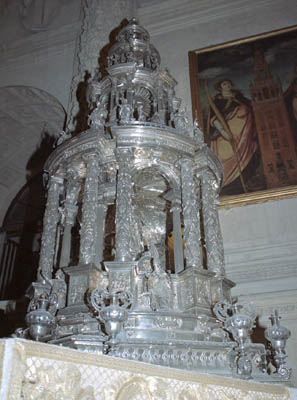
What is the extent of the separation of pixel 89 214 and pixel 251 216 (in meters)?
3.24

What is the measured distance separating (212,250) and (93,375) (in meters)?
3.27

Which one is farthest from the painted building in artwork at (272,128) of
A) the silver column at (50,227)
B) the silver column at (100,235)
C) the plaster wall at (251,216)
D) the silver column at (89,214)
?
the silver column at (50,227)

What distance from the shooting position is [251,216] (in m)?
7.24

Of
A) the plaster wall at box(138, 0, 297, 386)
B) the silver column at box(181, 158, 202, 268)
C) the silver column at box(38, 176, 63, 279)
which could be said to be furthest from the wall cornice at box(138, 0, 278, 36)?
the silver column at box(38, 176, 63, 279)

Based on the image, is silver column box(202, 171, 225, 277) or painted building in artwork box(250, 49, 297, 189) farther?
painted building in artwork box(250, 49, 297, 189)

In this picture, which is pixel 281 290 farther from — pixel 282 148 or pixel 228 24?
pixel 228 24

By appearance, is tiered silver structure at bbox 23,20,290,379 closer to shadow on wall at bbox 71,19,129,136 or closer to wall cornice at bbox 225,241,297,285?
wall cornice at bbox 225,241,297,285

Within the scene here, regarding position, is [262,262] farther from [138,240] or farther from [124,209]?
[124,209]

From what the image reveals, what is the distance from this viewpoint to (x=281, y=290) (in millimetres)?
6398

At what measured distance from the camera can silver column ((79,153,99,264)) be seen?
495 cm

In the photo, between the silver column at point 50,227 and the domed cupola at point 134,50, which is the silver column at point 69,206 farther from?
the domed cupola at point 134,50

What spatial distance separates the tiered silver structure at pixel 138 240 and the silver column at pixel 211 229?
0.05 feet

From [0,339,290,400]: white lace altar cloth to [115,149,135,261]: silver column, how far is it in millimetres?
2052

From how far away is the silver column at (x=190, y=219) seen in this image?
5.07 metres
